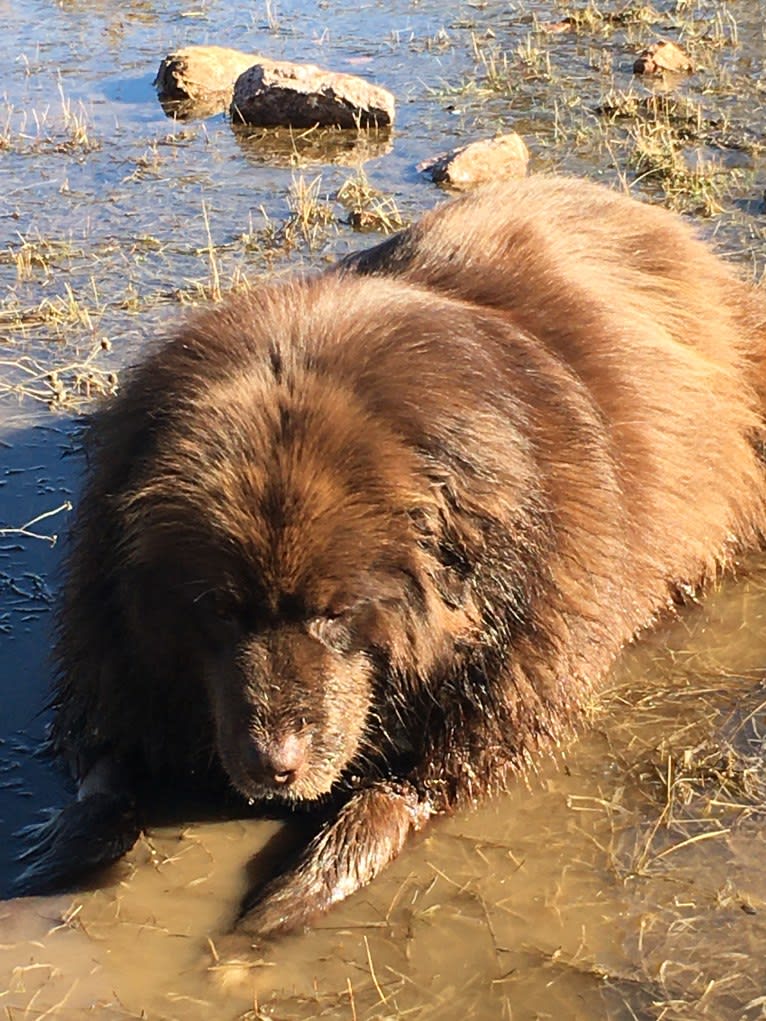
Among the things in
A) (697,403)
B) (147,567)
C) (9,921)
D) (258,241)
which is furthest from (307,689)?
(258,241)

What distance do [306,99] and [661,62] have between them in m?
2.57

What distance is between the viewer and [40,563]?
5.36m

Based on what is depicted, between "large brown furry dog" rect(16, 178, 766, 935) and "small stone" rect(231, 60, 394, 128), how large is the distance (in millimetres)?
5382

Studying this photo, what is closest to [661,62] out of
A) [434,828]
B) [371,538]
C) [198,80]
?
[198,80]

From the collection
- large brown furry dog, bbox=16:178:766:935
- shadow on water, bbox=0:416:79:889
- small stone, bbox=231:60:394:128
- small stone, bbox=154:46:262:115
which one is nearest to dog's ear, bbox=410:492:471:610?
large brown furry dog, bbox=16:178:766:935

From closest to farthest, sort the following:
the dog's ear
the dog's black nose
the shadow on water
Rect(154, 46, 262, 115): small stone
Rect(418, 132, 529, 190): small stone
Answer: the dog's black nose
the dog's ear
the shadow on water
Rect(418, 132, 529, 190): small stone
Rect(154, 46, 262, 115): small stone

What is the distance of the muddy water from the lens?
3.50 meters

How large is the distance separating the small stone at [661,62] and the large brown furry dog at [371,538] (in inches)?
249

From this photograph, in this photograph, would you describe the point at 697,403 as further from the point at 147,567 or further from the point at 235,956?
the point at 235,956

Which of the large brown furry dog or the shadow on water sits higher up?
the large brown furry dog

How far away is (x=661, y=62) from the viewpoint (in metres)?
10.5

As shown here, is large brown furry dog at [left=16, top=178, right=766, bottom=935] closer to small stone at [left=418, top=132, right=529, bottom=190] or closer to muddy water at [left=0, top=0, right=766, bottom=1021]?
muddy water at [left=0, top=0, right=766, bottom=1021]

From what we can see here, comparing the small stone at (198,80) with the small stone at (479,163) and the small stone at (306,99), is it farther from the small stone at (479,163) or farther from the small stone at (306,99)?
the small stone at (479,163)

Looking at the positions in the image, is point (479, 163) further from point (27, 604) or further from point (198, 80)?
point (27, 604)
